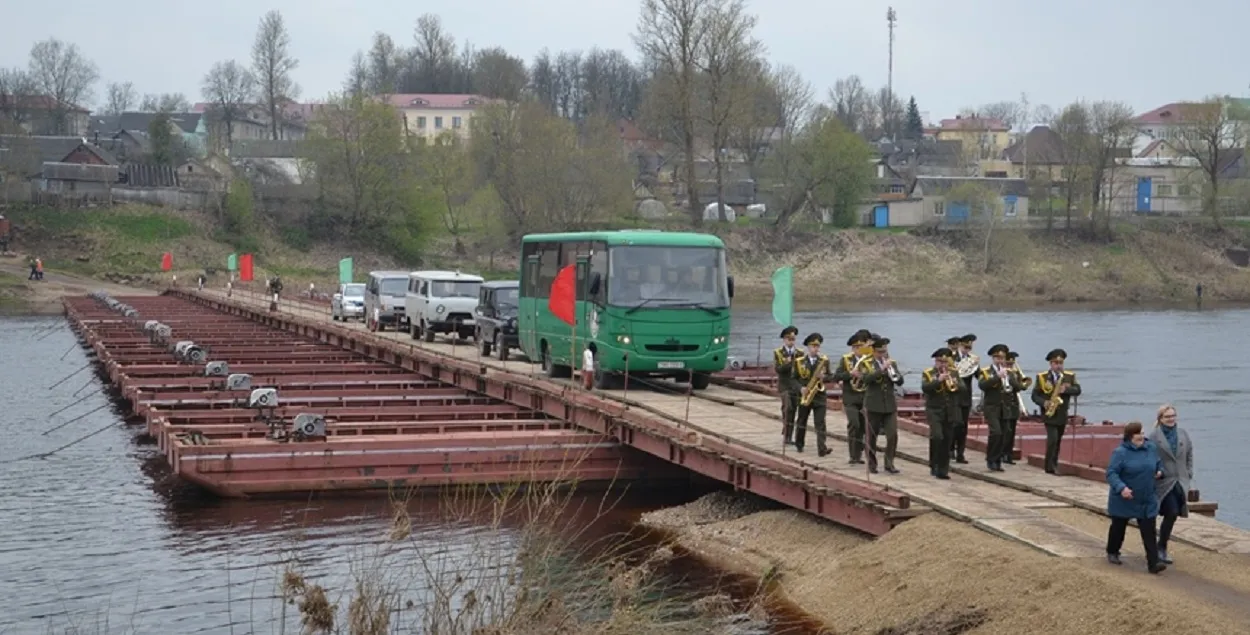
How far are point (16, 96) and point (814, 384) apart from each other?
12771 centimetres

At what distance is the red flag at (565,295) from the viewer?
26.6m

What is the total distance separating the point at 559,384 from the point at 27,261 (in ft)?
217

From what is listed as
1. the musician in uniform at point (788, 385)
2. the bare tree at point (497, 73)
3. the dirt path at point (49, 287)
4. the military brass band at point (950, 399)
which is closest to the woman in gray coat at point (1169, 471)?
the military brass band at point (950, 399)

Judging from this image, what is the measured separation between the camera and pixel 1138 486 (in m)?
13.6

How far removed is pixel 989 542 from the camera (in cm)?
1492

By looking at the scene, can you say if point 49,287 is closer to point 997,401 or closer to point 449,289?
point 449,289

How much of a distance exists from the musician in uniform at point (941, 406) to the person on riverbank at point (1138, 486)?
13.5ft

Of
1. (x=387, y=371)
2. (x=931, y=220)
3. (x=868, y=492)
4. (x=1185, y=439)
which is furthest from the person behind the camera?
(x=931, y=220)

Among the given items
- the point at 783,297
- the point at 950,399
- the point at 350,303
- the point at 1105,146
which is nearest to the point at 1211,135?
the point at 1105,146

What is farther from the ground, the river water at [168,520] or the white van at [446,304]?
the white van at [446,304]

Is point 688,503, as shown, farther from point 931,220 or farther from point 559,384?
point 931,220

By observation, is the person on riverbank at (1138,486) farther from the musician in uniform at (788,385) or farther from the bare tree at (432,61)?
the bare tree at (432,61)

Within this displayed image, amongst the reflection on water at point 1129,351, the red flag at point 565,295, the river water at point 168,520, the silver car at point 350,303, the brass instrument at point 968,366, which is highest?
the red flag at point 565,295

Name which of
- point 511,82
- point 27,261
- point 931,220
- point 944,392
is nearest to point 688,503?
point 944,392
